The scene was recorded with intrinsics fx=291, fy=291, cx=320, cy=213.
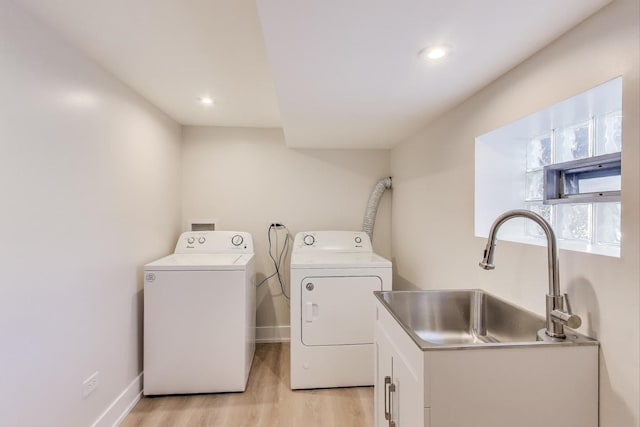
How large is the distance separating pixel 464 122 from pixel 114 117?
7.02ft

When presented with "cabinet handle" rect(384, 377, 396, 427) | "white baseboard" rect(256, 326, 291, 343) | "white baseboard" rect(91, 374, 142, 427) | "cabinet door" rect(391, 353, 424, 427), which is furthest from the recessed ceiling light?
"white baseboard" rect(256, 326, 291, 343)

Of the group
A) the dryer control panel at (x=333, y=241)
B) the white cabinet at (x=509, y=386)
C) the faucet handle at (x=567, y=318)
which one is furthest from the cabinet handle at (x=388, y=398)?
the dryer control panel at (x=333, y=241)

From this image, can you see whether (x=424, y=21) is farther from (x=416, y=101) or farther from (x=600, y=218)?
(x=600, y=218)

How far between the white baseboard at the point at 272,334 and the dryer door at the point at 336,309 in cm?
92

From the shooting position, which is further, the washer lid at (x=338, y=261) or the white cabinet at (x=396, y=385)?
the washer lid at (x=338, y=261)

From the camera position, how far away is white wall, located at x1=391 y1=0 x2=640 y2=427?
834 mm

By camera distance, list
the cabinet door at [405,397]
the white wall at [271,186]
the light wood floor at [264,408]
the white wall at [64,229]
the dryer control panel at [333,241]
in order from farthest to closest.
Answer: the white wall at [271,186], the dryer control panel at [333,241], the light wood floor at [264,408], the white wall at [64,229], the cabinet door at [405,397]

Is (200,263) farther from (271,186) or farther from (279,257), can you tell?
(271,186)

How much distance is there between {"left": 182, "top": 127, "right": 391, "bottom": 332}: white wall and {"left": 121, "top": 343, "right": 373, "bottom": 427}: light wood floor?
3.04 feet

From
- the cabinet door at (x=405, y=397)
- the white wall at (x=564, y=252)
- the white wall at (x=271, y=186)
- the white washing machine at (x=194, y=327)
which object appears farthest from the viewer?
the white wall at (x=271, y=186)

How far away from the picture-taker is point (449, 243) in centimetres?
186

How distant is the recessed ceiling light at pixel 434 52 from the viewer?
1165 mm

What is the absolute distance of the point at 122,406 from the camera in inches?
73.8

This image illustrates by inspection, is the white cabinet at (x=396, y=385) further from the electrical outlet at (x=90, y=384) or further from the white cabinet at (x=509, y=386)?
the electrical outlet at (x=90, y=384)
